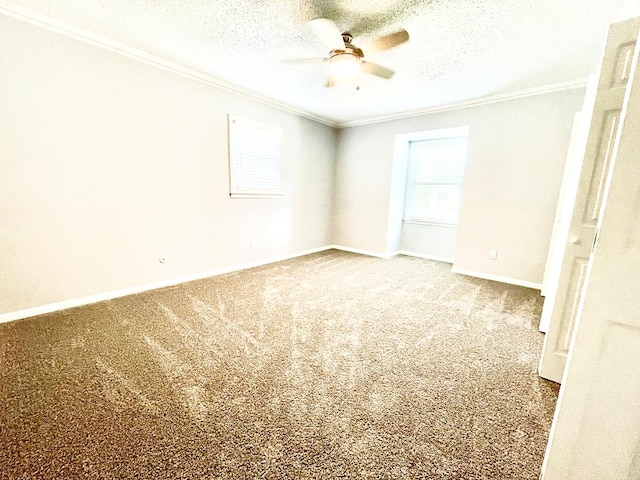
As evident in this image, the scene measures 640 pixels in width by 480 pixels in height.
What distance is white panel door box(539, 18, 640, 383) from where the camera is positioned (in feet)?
4.71

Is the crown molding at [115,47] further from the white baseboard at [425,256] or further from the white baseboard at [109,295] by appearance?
the white baseboard at [425,256]

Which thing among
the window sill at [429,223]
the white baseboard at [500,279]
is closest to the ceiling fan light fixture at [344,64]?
the white baseboard at [500,279]

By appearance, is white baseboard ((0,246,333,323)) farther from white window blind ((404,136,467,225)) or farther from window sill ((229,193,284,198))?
white window blind ((404,136,467,225))

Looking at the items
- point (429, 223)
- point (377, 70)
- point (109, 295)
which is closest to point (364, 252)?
point (429, 223)

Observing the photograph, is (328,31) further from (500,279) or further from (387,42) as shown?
(500,279)

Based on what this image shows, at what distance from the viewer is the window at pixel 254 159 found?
12.0 feet

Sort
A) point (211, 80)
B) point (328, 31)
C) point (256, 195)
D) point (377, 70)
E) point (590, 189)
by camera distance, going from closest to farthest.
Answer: point (590, 189)
point (328, 31)
point (377, 70)
point (211, 80)
point (256, 195)

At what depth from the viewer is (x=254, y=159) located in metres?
3.90

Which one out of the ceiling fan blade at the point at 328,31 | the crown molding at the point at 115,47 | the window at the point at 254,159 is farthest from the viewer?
the window at the point at 254,159

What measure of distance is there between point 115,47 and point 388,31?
261 cm

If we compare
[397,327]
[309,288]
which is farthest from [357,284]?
[397,327]

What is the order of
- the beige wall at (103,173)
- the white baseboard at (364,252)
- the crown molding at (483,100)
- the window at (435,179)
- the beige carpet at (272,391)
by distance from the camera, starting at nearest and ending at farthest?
the beige carpet at (272,391) < the beige wall at (103,173) < the crown molding at (483,100) < the window at (435,179) < the white baseboard at (364,252)

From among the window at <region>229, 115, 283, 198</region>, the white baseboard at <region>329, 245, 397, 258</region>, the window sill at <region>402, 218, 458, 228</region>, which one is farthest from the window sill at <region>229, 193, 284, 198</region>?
the window sill at <region>402, 218, 458, 228</region>

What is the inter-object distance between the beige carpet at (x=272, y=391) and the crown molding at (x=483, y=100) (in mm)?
2655
